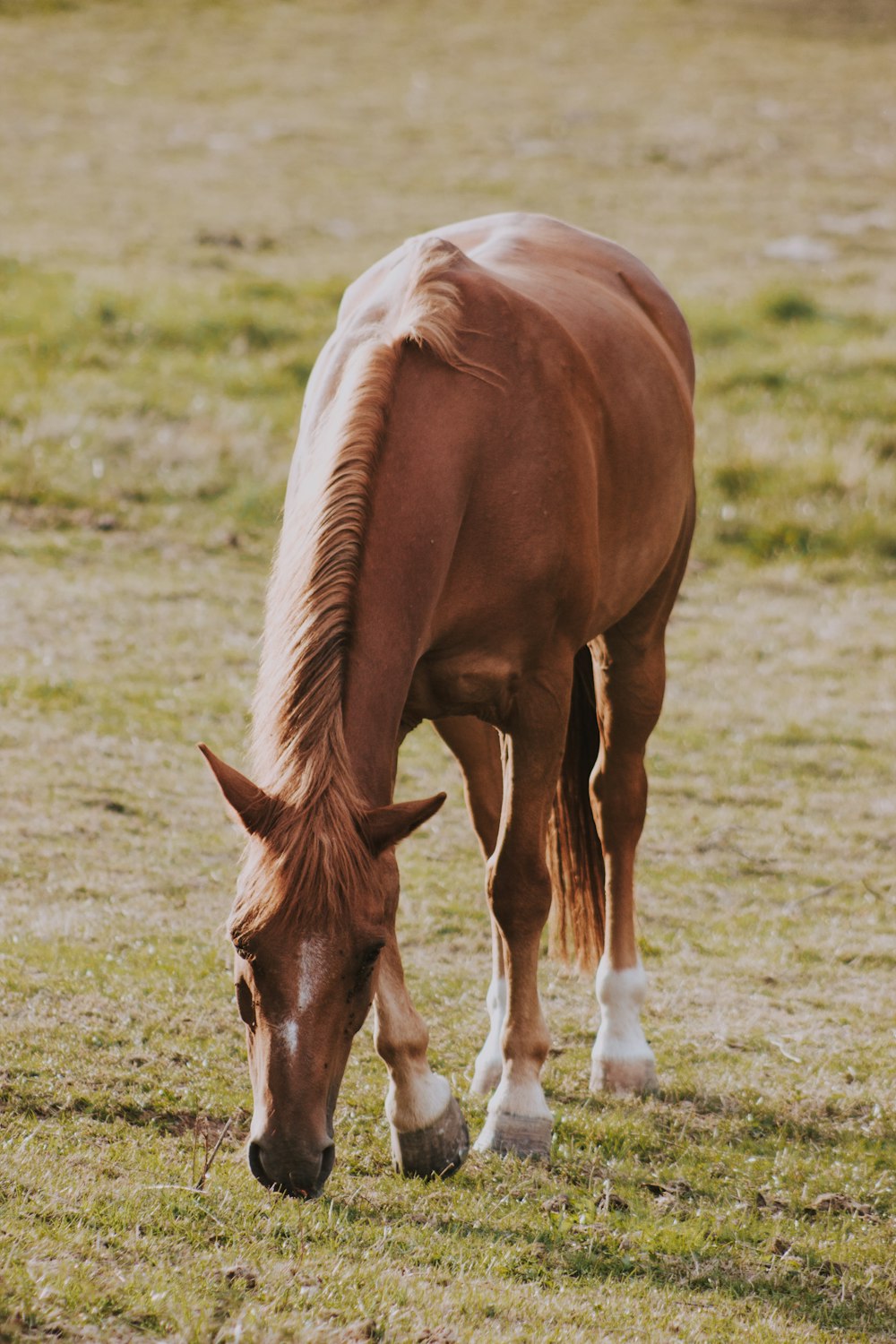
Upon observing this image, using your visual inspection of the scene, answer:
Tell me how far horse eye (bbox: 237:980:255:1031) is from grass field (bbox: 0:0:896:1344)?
1.72ft

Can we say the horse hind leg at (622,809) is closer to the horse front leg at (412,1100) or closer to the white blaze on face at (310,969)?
the horse front leg at (412,1100)

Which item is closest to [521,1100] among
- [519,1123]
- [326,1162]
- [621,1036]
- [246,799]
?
[519,1123]

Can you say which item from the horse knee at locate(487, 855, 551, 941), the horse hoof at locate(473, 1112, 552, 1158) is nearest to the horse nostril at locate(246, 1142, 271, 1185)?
the horse hoof at locate(473, 1112, 552, 1158)

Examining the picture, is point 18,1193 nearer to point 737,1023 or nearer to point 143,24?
point 737,1023

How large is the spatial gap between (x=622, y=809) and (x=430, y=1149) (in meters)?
1.59

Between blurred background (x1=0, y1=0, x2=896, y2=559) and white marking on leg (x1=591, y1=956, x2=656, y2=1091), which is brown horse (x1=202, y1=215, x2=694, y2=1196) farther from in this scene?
blurred background (x1=0, y1=0, x2=896, y2=559)

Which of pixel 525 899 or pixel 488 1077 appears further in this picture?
pixel 488 1077

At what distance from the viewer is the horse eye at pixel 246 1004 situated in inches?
117

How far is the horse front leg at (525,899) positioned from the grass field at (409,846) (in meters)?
0.13

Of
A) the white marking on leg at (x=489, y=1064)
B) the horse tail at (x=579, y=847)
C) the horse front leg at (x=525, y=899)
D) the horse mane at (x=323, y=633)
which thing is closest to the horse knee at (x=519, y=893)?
the horse front leg at (x=525, y=899)

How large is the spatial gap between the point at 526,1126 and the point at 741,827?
311 centimetres

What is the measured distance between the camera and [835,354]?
45.2 feet

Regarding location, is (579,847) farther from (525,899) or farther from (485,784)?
(525,899)

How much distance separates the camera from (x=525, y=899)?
4.12 m
